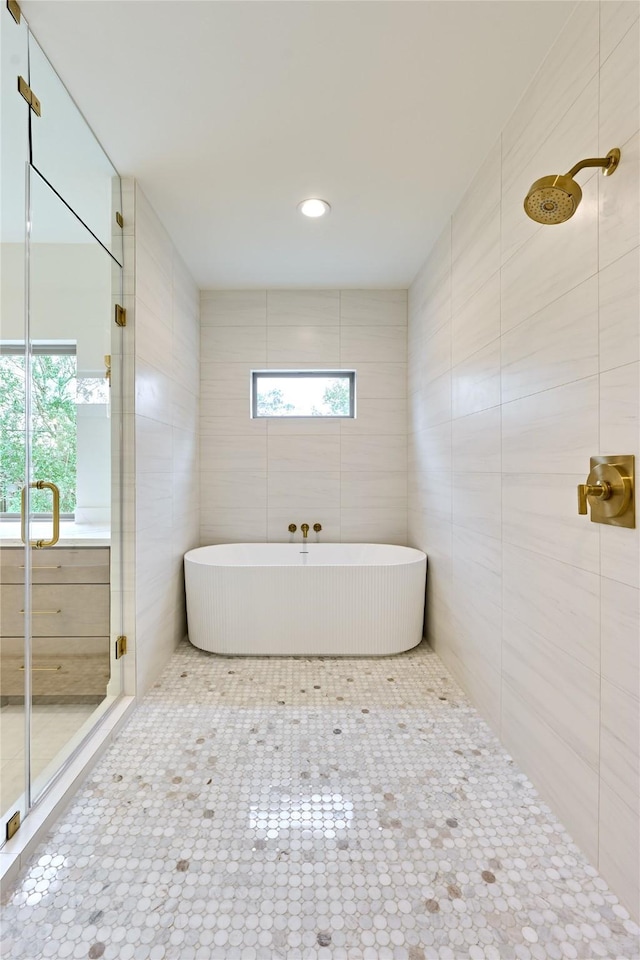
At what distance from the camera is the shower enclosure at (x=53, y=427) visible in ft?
4.35

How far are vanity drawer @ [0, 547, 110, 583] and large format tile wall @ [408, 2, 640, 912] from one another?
1.72 m

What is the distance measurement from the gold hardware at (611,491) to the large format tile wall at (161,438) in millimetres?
1851

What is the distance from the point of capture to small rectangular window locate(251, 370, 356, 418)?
137 inches

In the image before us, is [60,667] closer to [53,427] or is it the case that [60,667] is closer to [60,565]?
[60,565]

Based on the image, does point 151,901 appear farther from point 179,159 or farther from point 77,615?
point 179,159

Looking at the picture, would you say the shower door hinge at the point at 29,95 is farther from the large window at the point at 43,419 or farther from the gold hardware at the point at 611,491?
the gold hardware at the point at 611,491

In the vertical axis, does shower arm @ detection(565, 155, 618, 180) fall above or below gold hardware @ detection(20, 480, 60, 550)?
above

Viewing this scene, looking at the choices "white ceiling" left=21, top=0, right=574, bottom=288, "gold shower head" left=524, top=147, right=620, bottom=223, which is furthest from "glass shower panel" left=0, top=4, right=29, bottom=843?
"gold shower head" left=524, top=147, right=620, bottom=223

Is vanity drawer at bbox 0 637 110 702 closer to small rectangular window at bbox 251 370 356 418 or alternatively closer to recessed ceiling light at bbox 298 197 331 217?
small rectangular window at bbox 251 370 356 418

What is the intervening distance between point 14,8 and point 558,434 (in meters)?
2.12

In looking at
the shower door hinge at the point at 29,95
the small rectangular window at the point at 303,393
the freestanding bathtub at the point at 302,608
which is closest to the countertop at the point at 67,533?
the freestanding bathtub at the point at 302,608

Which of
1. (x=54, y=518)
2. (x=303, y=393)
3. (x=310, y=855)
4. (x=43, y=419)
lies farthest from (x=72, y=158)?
(x=310, y=855)

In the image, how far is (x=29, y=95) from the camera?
142cm

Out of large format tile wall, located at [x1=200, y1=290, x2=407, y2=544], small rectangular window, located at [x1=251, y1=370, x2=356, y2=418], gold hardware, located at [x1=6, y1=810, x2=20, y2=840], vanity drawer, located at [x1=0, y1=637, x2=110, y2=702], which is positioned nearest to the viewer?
gold hardware, located at [x1=6, y1=810, x2=20, y2=840]
